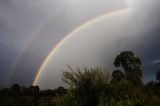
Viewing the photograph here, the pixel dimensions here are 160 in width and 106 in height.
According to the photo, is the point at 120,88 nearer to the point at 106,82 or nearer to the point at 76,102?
the point at 106,82

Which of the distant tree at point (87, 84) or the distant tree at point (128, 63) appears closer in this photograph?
the distant tree at point (87, 84)

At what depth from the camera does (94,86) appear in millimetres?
19906

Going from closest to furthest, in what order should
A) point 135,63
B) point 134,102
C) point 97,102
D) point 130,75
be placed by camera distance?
point 134,102, point 97,102, point 130,75, point 135,63

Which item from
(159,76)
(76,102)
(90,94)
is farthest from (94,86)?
(159,76)

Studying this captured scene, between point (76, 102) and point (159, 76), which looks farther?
point (159, 76)

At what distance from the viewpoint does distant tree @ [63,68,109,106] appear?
1959 centimetres

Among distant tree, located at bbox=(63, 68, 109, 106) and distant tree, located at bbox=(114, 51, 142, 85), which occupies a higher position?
distant tree, located at bbox=(114, 51, 142, 85)

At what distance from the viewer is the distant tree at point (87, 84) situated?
19594mm

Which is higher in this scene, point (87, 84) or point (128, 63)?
point (128, 63)

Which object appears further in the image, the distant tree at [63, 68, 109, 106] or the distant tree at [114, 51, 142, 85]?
the distant tree at [114, 51, 142, 85]

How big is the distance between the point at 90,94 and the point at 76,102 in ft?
4.58

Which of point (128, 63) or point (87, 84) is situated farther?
point (128, 63)

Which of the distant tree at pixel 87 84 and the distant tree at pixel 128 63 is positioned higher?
the distant tree at pixel 128 63

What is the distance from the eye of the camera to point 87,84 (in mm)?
20000
